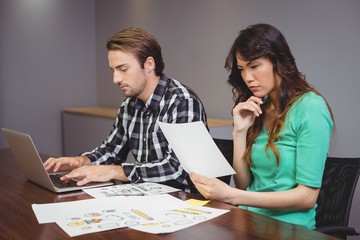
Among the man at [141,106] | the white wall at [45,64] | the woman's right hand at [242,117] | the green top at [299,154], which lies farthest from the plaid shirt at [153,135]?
the white wall at [45,64]

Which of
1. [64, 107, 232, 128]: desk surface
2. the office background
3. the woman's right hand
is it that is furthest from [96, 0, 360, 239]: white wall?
the woman's right hand

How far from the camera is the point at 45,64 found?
15.9 feet

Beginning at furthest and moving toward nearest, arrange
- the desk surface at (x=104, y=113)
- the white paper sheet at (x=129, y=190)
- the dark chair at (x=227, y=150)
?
the desk surface at (x=104, y=113) → the dark chair at (x=227, y=150) → the white paper sheet at (x=129, y=190)

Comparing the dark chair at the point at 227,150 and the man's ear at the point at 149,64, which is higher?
the man's ear at the point at 149,64

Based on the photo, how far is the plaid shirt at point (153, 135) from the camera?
1.87 m

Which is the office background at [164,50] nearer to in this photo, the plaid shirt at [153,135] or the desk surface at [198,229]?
the plaid shirt at [153,135]

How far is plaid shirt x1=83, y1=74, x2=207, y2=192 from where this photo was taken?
187cm

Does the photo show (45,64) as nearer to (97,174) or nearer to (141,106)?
(141,106)

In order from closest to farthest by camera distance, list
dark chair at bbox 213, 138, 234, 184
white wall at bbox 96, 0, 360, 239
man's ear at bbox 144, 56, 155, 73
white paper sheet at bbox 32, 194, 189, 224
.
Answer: white paper sheet at bbox 32, 194, 189, 224
dark chair at bbox 213, 138, 234, 184
man's ear at bbox 144, 56, 155, 73
white wall at bbox 96, 0, 360, 239

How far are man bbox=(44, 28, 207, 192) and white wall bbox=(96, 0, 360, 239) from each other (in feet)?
3.82

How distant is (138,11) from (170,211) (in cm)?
340

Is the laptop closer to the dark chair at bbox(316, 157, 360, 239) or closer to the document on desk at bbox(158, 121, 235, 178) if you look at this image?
the document on desk at bbox(158, 121, 235, 178)

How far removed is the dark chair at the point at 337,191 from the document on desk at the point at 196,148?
0.43 metres

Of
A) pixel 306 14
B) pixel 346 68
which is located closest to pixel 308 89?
pixel 346 68
